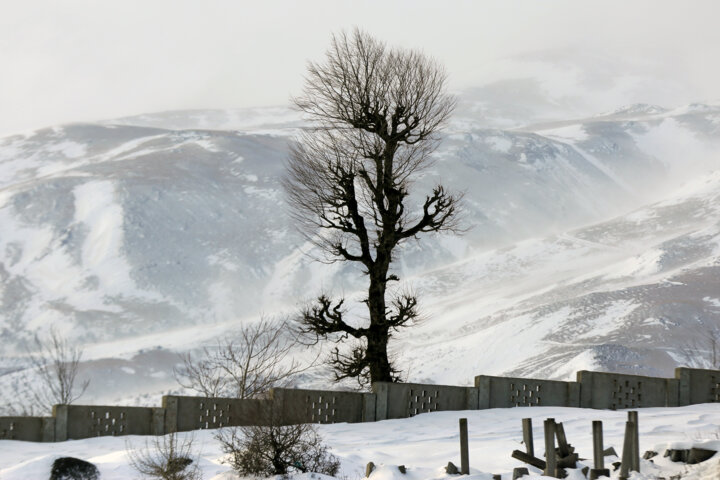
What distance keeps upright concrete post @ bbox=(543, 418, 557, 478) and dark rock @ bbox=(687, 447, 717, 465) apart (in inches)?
71.5

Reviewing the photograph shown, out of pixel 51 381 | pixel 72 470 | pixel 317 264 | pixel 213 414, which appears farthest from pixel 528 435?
pixel 317 264

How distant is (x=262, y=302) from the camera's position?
141m

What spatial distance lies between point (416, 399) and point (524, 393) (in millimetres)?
2810

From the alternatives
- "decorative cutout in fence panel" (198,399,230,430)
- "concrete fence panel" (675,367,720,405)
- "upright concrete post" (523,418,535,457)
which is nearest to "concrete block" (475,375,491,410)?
"concrete fence panel" (675,367,720,405)

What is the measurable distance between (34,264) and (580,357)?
3365 inches

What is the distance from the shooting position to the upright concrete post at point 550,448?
14.2 metres

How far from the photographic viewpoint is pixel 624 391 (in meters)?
25.5

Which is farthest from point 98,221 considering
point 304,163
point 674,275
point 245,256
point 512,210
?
point 304,163

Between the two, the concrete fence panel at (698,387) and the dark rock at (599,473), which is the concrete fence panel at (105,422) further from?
the concrete fence panel at (698,387)

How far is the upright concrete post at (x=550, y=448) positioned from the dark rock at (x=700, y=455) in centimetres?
182

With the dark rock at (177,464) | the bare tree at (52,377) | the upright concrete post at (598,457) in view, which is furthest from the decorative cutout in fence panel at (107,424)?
the bare tree at (52,377)

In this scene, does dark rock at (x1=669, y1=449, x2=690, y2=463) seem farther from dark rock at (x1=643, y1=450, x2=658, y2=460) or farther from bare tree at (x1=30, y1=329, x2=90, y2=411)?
bare tree at (x1=30, y1=329, x2=90, y2=411)

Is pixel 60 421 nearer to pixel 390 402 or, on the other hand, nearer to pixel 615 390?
pixel 390 402

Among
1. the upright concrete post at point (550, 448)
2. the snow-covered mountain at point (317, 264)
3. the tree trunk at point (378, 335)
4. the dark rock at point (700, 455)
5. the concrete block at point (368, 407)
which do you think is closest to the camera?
the dark rock at point (700, 455)
